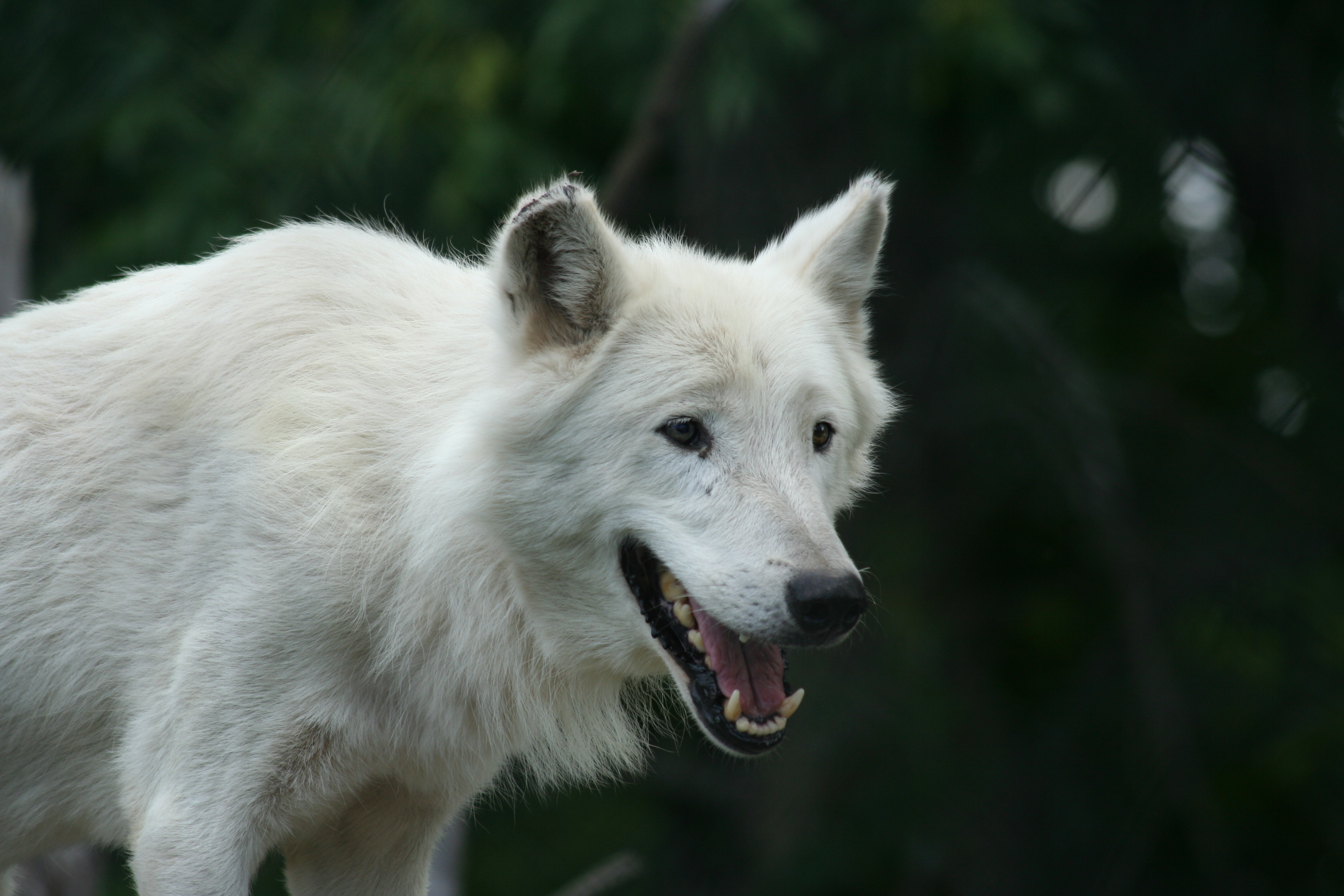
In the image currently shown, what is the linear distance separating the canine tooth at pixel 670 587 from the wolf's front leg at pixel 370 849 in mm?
871

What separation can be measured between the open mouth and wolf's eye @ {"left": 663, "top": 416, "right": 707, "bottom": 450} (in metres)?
0.26

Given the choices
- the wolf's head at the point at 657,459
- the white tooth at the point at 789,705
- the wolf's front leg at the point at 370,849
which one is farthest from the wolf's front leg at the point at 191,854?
the white tooth at the point at 789,705

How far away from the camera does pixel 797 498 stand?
299cm

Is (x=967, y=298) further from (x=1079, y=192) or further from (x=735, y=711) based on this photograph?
(x=735, y=711)

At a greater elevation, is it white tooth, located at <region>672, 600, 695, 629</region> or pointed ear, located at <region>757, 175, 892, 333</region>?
pointed ear, located at <region>757, 175, 892, 333</region>

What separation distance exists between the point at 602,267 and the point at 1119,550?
6.00 metres

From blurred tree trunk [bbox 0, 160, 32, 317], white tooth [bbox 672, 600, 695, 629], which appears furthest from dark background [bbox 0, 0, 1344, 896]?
white tooth [bbox 672, 600, 695, 629]

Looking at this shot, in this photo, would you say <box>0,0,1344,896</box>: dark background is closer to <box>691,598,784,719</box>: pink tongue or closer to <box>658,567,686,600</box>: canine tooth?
<box>658,567,686,600</box>: canine tooth

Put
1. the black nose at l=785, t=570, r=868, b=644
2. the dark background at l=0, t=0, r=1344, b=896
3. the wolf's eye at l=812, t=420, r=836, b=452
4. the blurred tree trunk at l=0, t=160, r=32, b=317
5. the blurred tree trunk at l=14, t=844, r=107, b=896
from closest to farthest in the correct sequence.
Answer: the black nose at l=785, t=570, r=868, b=644
the wolf's eye at l=812, t=420, r=836, b=452
the blurred tree trunk at l=14, t=844, r=107, b=896
the blurred tree trunk at l=0, t=160, r=32, b=317
the dark background at l=0, t=0, r=1344, b=896

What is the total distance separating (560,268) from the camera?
3.10 m

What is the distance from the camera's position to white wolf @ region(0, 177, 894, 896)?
301cm

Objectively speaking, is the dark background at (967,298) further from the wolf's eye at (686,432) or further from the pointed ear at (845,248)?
the wolf's eye at (686,432)

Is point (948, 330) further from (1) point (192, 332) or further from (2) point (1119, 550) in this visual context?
(1) point (192, 332)

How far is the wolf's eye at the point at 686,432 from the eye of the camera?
3.05 metres
